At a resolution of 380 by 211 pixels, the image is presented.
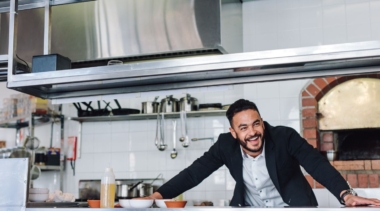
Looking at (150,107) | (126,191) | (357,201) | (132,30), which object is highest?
(132,30)

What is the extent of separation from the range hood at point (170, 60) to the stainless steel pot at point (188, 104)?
32.6 inches

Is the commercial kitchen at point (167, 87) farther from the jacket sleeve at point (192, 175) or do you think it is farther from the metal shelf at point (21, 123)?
the jacket sleeve at point (192, 175)

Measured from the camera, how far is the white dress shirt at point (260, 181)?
3.09 m

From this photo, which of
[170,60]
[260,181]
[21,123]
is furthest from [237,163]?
[21,123]

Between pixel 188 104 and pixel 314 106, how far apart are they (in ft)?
4.11

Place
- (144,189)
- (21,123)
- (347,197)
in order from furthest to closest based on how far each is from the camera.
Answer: (21,123)
(144,189)
(347,197)

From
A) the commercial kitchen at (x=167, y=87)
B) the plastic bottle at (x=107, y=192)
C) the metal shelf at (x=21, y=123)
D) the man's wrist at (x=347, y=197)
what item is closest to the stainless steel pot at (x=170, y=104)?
the commercial kitchen at (x=167, y=87)

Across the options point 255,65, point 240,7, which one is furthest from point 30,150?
point 255,65

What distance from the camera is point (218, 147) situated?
327 cm

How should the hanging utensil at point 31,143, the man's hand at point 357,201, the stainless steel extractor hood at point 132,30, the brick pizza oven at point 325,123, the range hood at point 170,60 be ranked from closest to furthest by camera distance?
the man's hand at point 357,201
the range hood at point 170,60
the stainless steel extractor hood at point 132,30
the brick pizza oven at point 325,123
the hanging utensil at point 31,143

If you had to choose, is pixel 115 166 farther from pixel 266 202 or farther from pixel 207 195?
pixel 266 202

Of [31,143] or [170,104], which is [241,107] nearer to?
[170,104]

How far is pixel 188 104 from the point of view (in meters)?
5.11

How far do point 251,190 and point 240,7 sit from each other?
94.3 inches
